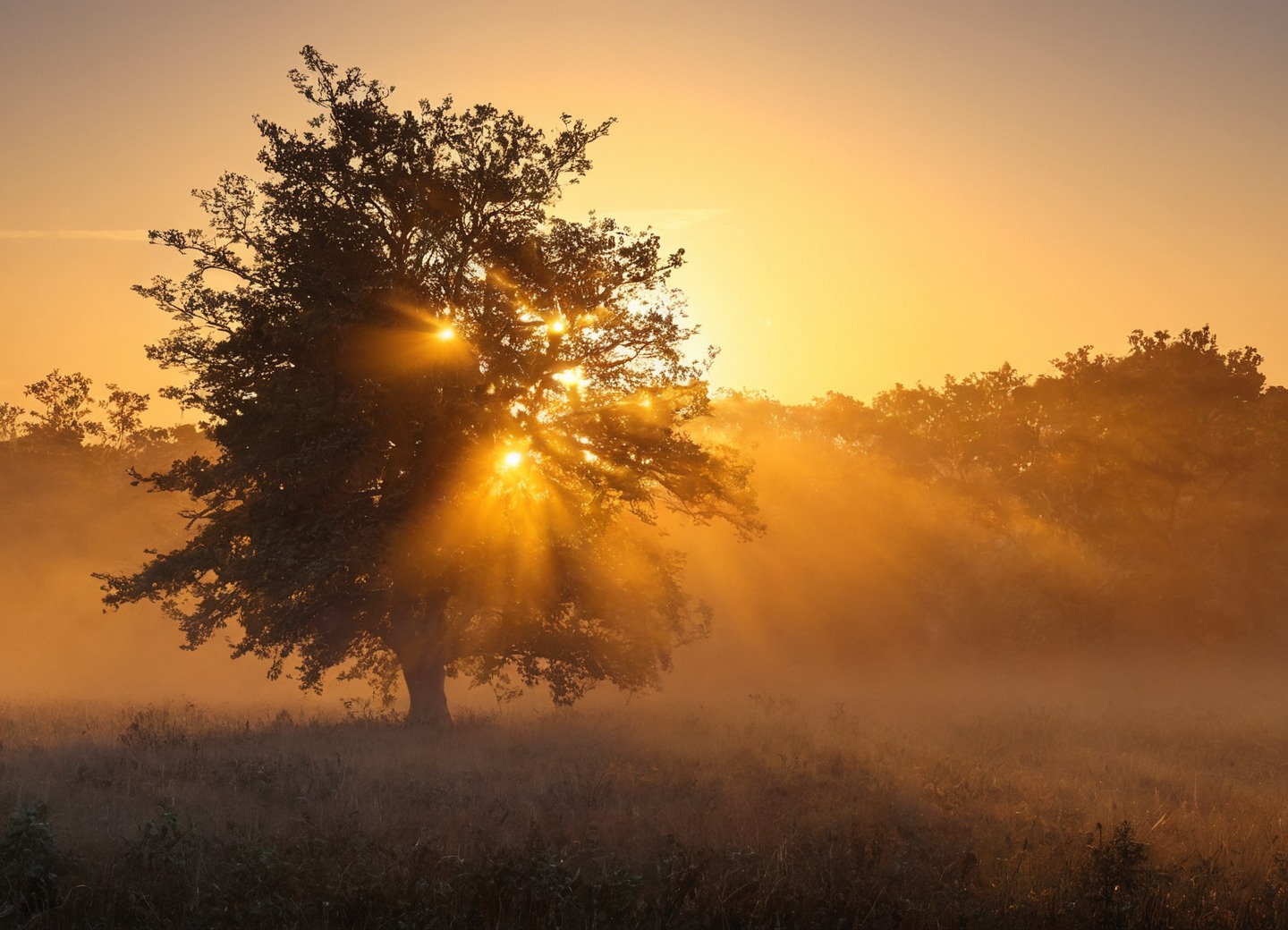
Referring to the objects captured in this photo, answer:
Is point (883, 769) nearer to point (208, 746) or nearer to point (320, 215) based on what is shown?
point (208, 746)

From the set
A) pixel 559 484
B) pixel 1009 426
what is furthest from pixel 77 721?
pixel 1009 426

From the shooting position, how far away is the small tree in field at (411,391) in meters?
18.5

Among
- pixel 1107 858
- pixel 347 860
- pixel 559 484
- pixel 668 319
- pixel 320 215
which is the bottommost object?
pixel 1107 858

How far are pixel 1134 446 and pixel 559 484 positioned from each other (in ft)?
101

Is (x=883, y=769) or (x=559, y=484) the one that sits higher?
(x=559, y=484)

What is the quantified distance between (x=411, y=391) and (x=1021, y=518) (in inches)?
1322

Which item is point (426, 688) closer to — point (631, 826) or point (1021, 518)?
point (631, 826)

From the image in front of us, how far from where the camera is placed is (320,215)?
1917cm

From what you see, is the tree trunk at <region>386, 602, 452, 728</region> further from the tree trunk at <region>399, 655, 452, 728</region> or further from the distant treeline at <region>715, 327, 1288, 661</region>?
the distant treeline at <region>715, 327, 1288, 661</region>

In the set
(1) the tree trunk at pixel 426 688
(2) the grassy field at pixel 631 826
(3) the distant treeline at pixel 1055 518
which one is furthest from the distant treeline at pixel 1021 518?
(1) the tree trunk at pixel 426 688

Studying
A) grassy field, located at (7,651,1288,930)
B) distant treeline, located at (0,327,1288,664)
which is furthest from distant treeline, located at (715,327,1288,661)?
grassy field, located at (7,651,1288,930)

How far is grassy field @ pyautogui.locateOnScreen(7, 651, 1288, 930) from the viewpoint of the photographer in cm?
857

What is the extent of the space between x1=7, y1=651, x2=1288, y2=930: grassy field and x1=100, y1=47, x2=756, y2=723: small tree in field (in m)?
3.28

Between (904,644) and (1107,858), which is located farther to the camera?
(904,644)
